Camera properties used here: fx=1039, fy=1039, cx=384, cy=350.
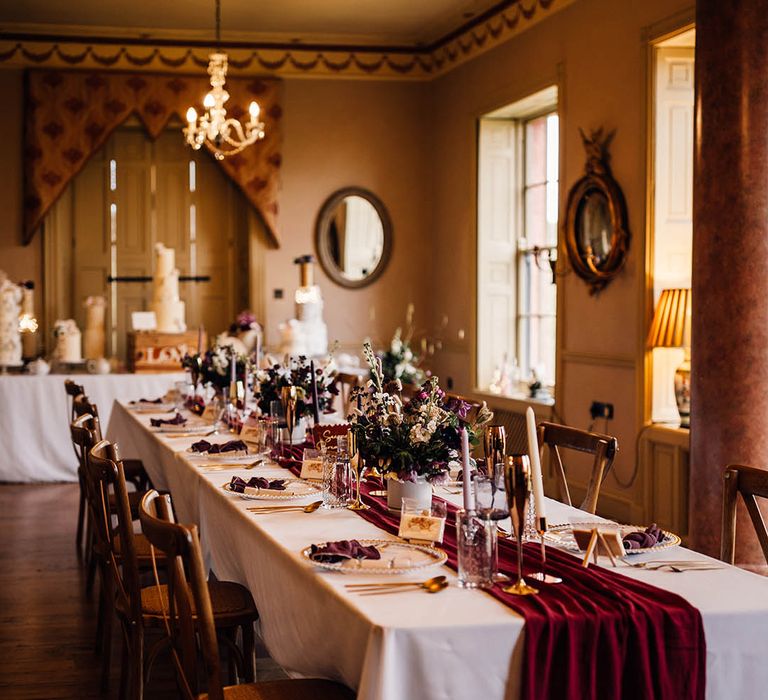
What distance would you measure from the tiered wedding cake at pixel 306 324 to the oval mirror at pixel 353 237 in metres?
0.67

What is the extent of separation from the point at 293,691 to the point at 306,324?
6.66 metres

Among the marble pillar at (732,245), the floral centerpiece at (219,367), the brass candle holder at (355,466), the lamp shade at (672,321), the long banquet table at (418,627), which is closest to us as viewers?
the long banquet table at (418,627)

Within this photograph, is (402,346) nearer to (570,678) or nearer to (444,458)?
(444,458)

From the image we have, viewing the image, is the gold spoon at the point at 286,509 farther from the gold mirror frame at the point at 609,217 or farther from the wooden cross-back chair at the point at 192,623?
the gold mirror frame at the point at 609,217

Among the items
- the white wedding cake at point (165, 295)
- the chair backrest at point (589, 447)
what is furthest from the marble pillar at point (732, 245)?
the white wedding cake at point (165, 295)

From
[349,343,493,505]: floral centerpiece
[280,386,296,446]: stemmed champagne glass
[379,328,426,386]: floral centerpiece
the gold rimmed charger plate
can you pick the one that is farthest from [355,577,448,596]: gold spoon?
[379,328,426,386]: floral centerpiece

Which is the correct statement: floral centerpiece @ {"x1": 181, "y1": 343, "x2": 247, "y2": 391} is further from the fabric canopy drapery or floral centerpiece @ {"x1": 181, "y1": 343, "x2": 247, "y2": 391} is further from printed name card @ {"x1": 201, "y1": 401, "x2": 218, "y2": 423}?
the fabric canopy drapery

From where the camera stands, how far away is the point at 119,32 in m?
9.44

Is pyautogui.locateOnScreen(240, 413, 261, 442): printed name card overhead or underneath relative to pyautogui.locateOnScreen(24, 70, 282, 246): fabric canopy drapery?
underneath

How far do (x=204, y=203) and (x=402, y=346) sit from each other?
2585 mm

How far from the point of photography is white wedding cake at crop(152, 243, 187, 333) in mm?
8633

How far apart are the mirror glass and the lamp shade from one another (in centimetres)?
78

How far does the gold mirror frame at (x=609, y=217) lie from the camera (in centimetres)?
659

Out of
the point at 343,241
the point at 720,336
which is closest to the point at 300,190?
the point at 343,241
